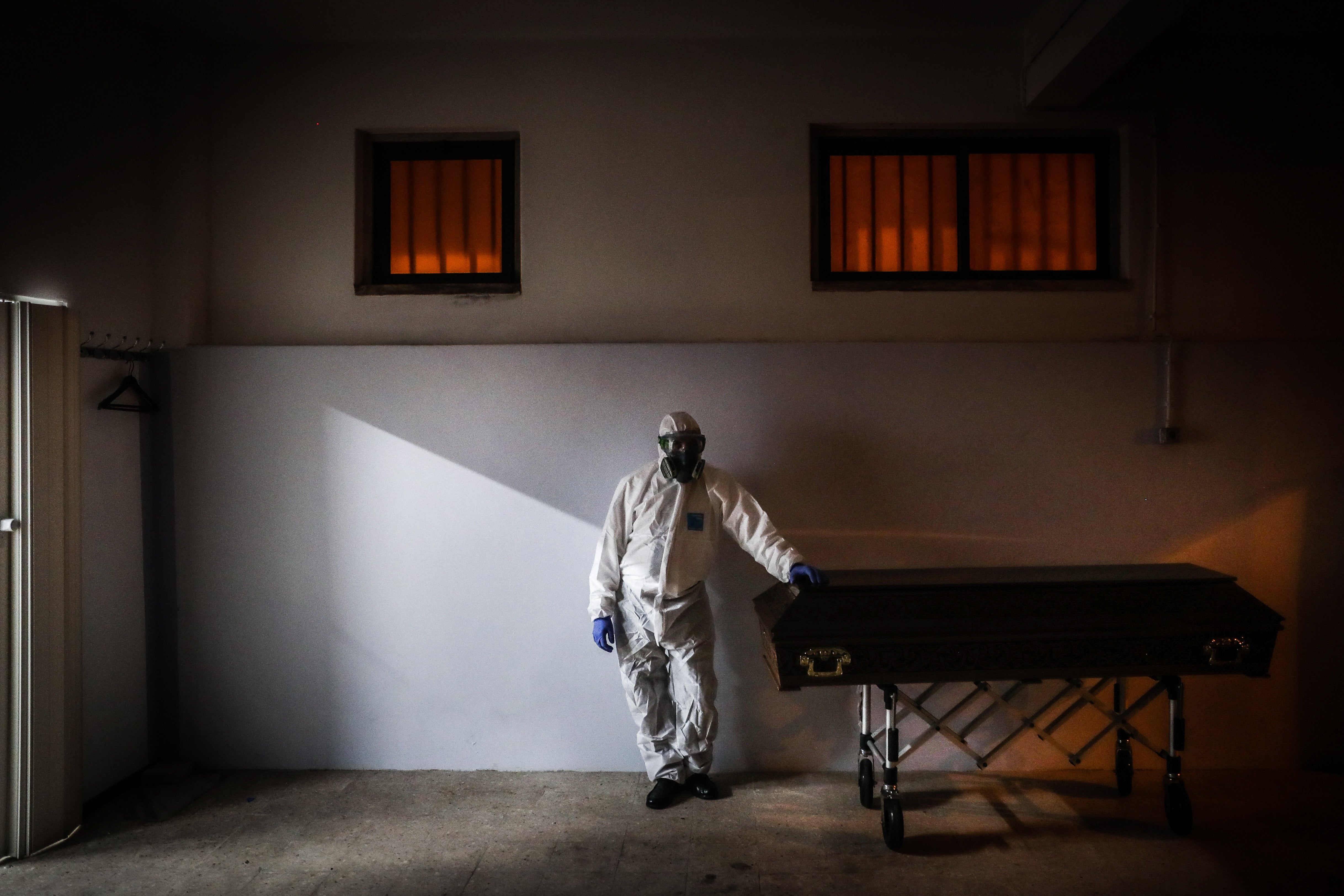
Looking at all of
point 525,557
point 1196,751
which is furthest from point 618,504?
point 1196,751

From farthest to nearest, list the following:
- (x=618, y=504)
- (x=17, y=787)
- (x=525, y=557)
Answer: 1. (x=525, y=557)
2. (x=618, y=504)
3. (x=17, y=787)

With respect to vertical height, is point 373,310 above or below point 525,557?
above

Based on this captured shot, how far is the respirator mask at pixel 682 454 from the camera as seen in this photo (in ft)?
10.9

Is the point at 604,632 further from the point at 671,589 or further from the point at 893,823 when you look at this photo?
the point at 893,823

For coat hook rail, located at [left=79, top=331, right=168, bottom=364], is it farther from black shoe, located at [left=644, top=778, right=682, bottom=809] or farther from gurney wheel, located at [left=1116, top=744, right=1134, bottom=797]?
gurney wheel, located at [left=1116, top=744, right=1134, bottom=797]

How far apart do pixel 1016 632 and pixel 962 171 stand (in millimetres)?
2185

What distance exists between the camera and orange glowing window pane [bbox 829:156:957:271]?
388 cm

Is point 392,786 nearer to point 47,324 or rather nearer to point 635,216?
point 47,324

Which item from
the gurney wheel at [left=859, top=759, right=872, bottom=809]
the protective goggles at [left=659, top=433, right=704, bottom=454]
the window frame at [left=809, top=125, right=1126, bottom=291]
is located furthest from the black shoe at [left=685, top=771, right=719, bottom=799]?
the window frame at [left=809, top=125, right=1126, bottom=291]

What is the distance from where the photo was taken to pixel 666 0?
11.4 ft

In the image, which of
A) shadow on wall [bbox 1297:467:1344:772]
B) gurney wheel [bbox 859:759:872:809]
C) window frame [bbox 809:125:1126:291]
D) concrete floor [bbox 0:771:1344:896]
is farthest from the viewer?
window frame [bbox 809:125:1126:291]

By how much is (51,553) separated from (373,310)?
1575 millimetres

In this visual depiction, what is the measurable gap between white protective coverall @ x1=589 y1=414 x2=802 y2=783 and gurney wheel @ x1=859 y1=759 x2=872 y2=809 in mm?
605

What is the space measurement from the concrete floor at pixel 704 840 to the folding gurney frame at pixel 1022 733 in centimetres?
10
